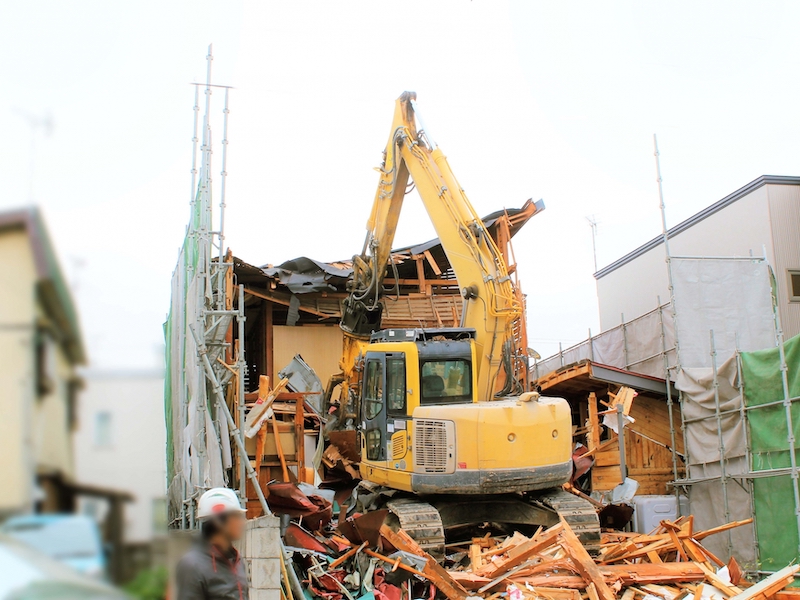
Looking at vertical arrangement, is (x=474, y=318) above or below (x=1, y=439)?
above

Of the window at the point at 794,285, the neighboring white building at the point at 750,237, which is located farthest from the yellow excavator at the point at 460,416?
the window at the point at 794,285

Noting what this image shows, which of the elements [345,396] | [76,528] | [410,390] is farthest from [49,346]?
[345,396]

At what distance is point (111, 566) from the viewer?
1024 mm

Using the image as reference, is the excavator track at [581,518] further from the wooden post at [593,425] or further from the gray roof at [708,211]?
the gray roof at [708,211]

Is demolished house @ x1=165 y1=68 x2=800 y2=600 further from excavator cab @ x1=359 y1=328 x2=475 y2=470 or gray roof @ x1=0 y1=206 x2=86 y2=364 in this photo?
gray roof @ x1=0 y1=206 x2=86 y2=364

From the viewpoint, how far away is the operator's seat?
11555 millimetres

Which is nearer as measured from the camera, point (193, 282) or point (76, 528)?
point (76, 528)

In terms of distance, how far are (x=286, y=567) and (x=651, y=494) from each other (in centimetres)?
967

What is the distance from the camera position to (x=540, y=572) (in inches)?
376

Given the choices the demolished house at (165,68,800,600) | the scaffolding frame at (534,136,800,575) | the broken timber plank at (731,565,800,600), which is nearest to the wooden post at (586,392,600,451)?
the demolished house at (165,68,800,600)

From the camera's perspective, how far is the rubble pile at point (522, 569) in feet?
29.1

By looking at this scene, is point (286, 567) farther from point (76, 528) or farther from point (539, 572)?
point (76, 528)

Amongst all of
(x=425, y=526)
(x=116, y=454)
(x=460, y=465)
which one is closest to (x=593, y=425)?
(x=460, y=465)

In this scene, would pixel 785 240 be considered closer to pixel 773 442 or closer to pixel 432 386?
pixel 773 442
